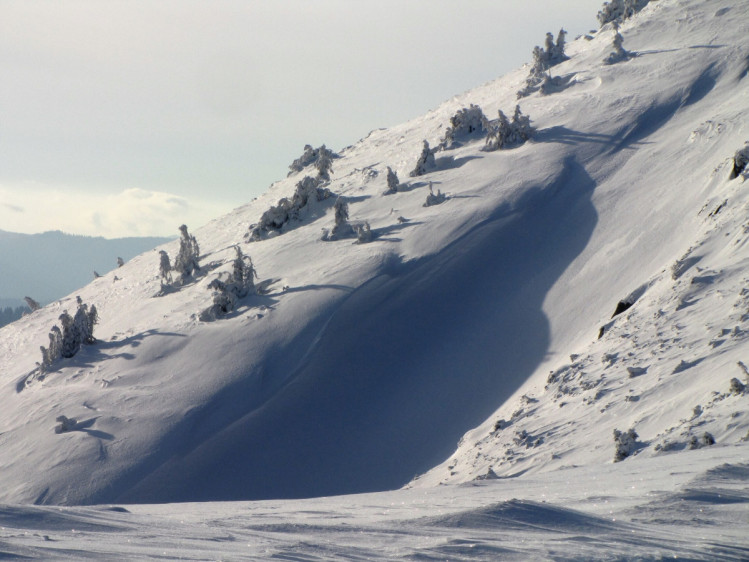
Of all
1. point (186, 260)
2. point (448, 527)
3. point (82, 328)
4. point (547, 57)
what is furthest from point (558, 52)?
point (448, 527)

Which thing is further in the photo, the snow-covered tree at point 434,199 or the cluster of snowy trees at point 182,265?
the cluster of snowy trees at point 182,265

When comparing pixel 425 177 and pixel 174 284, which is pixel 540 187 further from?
pixel 174 284

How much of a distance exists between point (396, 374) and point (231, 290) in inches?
163

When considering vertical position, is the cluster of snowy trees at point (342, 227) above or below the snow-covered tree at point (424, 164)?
below

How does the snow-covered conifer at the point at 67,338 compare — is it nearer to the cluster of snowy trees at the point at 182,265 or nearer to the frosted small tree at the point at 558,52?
the cluster of snowy trees at the point at 182,265

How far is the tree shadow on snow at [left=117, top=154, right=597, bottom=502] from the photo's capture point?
37.0ft

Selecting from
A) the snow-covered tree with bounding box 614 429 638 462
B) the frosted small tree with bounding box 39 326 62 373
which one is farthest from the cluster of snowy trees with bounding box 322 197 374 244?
the snow-covered tree with bounding box 614 429 638 462

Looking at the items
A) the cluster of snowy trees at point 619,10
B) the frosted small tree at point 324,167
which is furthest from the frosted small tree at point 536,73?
the frosted small tree at point 324,167

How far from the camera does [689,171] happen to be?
51.7 feet

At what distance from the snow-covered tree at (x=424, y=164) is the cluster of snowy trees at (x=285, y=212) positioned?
9.14 feet

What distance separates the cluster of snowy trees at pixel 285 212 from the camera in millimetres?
19359

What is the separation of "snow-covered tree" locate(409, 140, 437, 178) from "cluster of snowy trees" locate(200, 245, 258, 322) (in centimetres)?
658

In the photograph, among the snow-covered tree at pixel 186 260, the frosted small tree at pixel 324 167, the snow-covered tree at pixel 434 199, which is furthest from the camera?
the frosted small tree at pixel 324 167

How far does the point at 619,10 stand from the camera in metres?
28.3
